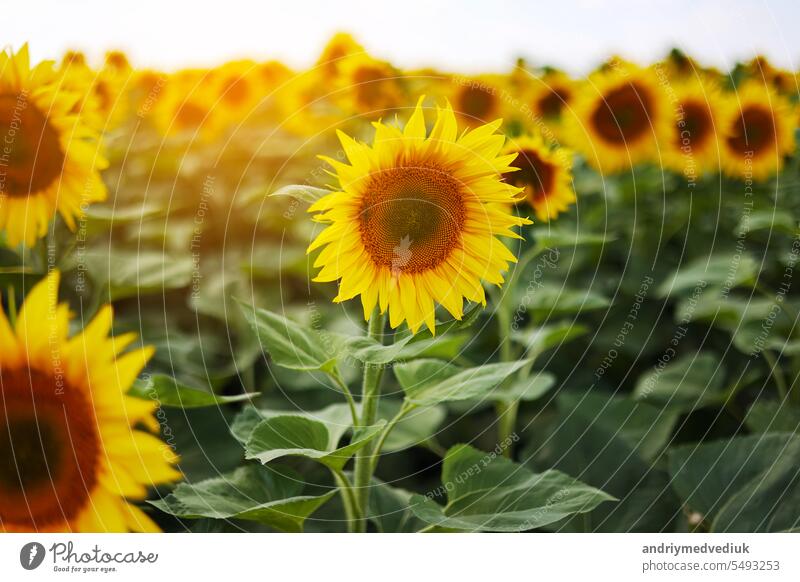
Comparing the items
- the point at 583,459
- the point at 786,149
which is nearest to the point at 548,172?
A: the point at 583,459

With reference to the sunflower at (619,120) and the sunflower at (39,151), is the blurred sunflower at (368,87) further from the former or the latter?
the sunflower at (39,151)

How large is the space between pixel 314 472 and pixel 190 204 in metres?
0.43

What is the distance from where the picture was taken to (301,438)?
0.45 metres

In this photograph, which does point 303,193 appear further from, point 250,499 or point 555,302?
point 555,302

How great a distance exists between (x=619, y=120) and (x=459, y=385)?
0.68 meters

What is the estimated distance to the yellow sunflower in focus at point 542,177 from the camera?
0.66 meters

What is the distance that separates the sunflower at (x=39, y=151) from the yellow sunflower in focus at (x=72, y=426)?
13 cm

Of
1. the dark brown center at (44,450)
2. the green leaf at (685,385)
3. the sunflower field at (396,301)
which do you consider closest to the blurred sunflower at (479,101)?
the sunflower field at (396,301)

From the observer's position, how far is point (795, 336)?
749mm

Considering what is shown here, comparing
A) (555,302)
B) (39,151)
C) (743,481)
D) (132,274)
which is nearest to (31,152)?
(39,151)

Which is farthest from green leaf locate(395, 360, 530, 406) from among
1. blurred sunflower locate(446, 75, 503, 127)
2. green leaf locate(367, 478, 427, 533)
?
blurred sunflower locate(446, 75, 503, 127)

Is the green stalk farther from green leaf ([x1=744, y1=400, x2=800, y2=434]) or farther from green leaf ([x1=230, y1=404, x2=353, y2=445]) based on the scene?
green leaf ([x1=744, y1=400, x2=800, y2=434])

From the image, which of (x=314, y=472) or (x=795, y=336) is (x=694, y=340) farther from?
(x=314, y=472)
